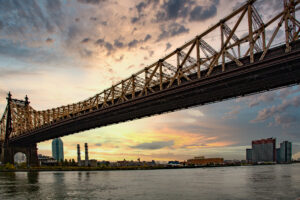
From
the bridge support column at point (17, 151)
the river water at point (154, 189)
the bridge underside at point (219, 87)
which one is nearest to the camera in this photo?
the river water at point (154, 189)

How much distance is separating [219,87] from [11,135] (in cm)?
8697

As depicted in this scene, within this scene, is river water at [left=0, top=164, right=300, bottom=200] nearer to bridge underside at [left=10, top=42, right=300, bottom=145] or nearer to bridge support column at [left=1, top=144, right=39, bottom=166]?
bridge underside at [left=10, top=42, right=300, bottom=145]

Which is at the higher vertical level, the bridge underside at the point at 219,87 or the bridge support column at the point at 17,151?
the bridge underside at the point at 219,87

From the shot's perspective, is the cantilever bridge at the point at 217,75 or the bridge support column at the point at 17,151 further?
the bridge support column at the point at 17,151

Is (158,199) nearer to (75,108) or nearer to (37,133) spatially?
(75,108)

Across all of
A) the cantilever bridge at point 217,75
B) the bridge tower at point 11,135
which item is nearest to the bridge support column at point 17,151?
the bridge tower at point 11,135

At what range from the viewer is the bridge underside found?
99.3 ft

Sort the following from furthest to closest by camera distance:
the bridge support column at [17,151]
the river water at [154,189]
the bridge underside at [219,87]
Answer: the bridge support column at [17,151]
the bridge underside at [219,87]
the river water at [154,189]

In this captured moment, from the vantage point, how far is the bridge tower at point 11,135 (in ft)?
313

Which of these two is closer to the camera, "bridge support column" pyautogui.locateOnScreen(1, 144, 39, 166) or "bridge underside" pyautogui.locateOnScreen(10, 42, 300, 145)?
"bridge underside" pyautogui.locateOnScreen(10, 42, 300, 145)

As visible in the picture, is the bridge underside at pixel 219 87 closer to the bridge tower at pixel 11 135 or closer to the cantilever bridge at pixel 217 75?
the cantilever bridge at pixel 217 75

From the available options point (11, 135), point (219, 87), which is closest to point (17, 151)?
point (11, 135)

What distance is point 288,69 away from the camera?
3069cm

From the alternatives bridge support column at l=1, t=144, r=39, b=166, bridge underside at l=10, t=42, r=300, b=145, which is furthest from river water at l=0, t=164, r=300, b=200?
bridge support column at l=1, t=144, r=39, b=166
